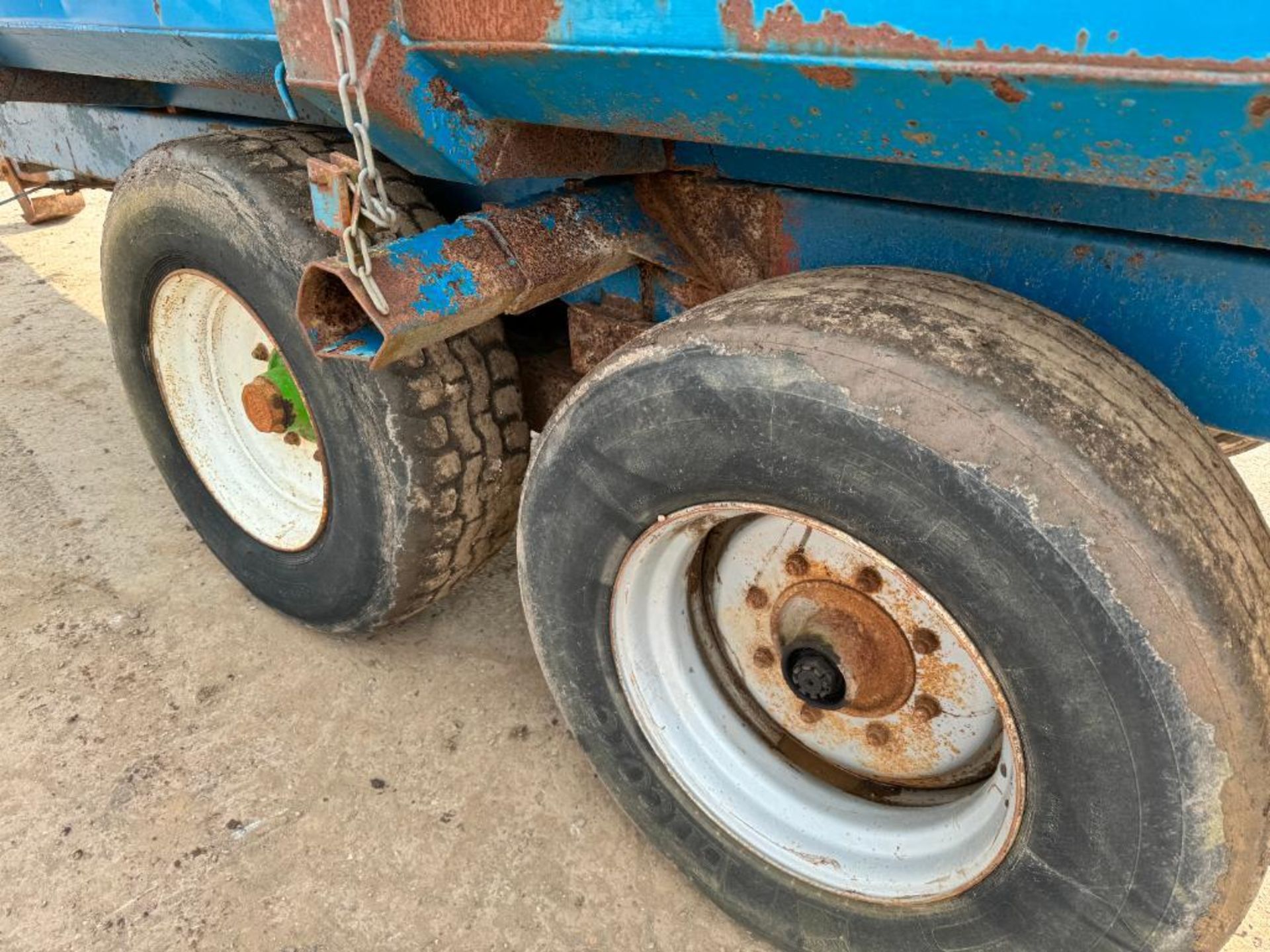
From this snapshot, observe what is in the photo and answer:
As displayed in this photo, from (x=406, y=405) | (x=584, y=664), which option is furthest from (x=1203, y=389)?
(x=406, y=405)

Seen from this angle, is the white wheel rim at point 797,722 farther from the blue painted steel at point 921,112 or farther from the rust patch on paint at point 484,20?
the rust patch on paint at point 484,20

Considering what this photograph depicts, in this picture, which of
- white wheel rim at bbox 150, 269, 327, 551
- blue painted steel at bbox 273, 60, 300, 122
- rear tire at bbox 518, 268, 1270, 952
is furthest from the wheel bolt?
rear tire at bbox 518, 268, 1270, 952

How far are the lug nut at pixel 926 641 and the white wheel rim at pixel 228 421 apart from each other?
1.53m

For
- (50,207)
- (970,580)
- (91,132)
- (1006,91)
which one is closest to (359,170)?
(1006,91)

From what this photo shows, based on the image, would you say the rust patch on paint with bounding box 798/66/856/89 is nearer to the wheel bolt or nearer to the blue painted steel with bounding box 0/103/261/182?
the wheel bolt

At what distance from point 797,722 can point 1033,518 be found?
824mm

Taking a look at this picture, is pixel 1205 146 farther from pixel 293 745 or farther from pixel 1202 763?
pixel 293 745

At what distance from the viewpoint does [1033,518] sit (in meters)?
1.09

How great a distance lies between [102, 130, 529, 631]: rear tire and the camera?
1904mm

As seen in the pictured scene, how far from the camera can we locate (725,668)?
184 centimetres

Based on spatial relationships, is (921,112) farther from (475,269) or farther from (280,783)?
(280,783)

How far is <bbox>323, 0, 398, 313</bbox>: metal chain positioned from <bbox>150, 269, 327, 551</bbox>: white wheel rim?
1210 mm

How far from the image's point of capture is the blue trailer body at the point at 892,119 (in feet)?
2.71

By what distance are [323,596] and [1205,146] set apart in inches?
79.5
